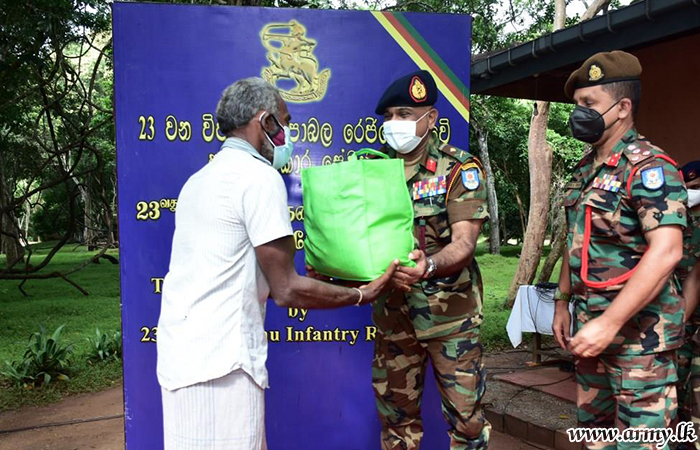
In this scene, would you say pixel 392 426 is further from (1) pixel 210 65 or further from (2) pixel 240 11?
(2) pixel 240 11

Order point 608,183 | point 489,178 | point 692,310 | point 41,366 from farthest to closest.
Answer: point 489,178
point 41,366
point 692,310
point 608,183

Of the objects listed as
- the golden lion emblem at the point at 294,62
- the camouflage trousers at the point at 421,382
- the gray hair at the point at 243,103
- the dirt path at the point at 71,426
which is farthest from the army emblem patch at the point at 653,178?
the dirt path at the point at 71,426

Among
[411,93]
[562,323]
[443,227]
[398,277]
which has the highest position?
[411,93]

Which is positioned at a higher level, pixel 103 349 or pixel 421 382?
pixel 421 382

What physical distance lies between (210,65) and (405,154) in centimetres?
116

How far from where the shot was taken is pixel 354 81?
10.2ft

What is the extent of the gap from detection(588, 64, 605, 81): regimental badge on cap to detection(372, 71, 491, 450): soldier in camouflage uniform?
557mm

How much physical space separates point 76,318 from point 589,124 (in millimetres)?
9000

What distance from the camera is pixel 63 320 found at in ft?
29.9

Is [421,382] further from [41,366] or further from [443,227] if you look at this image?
[41,366]

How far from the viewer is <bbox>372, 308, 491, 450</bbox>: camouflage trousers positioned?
244 centimetres

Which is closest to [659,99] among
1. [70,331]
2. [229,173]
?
[229,173]

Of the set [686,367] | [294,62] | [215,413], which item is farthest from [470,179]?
[686,367]

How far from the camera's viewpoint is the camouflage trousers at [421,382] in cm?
244
